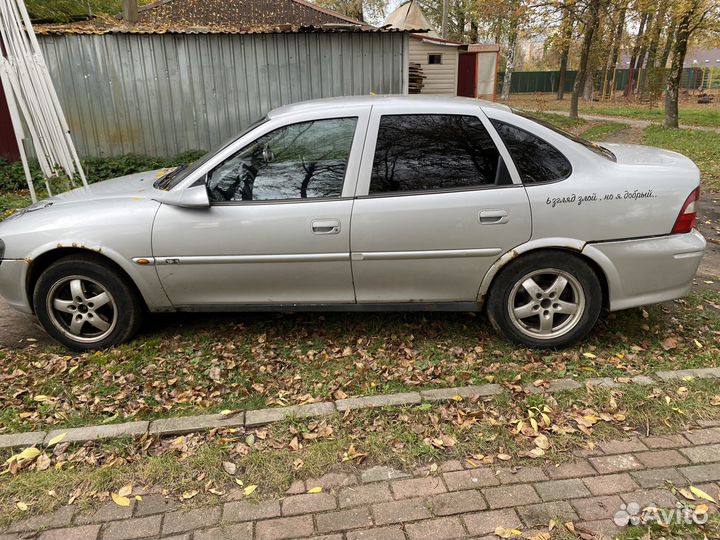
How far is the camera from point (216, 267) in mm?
3729

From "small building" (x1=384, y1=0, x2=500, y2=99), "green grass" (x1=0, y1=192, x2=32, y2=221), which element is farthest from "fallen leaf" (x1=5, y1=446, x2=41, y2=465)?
"small building" (x1=384, y1=0, x2=500, y2=99)

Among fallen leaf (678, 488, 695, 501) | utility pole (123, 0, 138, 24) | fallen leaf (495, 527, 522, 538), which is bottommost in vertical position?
fallen leaf (495, 527, 522, 538)

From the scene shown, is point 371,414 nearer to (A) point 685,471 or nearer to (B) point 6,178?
(A) point 685,471

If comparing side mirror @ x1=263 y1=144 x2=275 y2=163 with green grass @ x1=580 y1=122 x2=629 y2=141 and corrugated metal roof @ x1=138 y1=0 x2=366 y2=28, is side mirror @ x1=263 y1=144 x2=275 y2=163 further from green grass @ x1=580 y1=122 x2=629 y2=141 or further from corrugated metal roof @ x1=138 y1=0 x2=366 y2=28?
green grass @ x1=580 y1=122 x2=629 y2=141

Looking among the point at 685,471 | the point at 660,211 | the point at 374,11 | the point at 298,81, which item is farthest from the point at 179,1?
the point at 374,11

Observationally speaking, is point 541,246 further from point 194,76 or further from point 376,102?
point 194,76

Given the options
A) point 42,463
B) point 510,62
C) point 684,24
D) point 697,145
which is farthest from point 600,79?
point 42,463

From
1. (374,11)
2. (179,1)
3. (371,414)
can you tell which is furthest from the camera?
(374,11)

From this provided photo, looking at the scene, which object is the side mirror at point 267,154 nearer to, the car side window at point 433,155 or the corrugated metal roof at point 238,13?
the car side window at point 433,155

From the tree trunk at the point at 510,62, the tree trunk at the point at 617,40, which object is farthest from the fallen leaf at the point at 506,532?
the tree trunk at the point at 510,62

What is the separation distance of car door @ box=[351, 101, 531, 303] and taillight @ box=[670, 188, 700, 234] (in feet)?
3.34

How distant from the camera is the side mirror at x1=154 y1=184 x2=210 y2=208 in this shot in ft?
11.8

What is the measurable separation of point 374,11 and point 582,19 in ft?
69.7

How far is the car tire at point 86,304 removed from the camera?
379 cm
